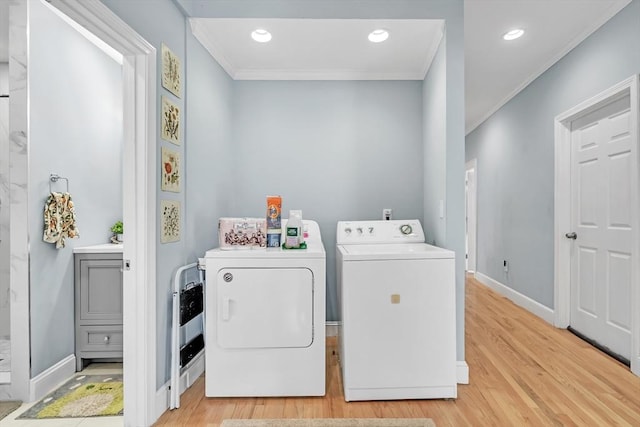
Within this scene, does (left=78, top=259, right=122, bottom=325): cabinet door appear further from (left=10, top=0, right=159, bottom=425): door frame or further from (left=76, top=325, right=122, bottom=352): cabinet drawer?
(left=10, top=0, right=159, bottom=425): door frame

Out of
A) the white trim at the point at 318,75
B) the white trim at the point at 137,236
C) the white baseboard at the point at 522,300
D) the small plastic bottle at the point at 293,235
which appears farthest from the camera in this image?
the white baseboard at the point at 522,300

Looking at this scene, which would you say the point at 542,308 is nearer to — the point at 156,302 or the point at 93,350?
the point at 156,302

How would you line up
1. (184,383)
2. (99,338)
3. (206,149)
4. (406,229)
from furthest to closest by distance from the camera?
(406,229) < (206,149) < (99,338) < (184,383)

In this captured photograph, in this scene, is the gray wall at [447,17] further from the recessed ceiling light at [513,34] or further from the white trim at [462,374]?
the recessed ceiling light at [513,34]

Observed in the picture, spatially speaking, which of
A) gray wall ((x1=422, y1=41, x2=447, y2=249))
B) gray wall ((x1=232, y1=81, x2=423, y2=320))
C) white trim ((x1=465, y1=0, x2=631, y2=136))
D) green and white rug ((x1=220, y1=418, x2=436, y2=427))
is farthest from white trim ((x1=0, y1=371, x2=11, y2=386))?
white trim ((x1=465, y1=0, x2=631, y2=136))

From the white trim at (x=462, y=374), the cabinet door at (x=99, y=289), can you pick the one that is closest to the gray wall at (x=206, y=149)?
the cabinet door at (x=99, y=289)

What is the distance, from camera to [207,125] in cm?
239

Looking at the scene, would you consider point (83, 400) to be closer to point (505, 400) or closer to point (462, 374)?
point (462, 374)

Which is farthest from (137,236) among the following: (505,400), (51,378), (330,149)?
(505,400)

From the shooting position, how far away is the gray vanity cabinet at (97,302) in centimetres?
223

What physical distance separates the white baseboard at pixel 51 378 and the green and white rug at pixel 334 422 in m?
1.09

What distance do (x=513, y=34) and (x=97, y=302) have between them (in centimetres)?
361

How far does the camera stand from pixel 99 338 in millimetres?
2258

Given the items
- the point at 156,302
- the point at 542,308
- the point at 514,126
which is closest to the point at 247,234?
the point at 156,302
